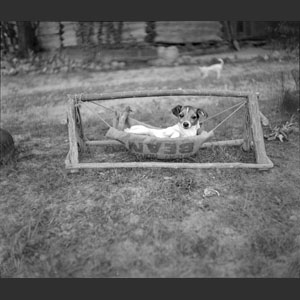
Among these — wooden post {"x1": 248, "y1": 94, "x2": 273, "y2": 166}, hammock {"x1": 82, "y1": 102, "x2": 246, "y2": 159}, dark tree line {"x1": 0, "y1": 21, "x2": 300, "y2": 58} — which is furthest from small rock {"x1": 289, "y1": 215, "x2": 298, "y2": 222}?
dark tree line {"x1": 0, "y1": 21, "x2": 300, "y2": 58}

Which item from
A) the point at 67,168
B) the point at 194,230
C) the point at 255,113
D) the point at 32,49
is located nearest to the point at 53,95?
the point at 32,49

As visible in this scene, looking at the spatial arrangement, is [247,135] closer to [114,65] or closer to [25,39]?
[114,65]

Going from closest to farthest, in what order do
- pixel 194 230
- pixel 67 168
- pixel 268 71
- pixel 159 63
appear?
pixel 194 230 < pixel 67 168 < pixel 268 71 < pixel 159 63

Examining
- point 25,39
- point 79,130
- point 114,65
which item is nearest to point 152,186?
point 79,130

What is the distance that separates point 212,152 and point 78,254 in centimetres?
267

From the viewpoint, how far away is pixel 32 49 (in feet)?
35.2

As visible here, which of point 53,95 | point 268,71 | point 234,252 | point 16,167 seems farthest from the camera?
point 268,71

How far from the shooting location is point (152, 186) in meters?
4.39

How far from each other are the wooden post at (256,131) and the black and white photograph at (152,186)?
0.01 metres

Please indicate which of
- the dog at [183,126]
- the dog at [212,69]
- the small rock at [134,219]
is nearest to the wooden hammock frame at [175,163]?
the dog at [183,126]

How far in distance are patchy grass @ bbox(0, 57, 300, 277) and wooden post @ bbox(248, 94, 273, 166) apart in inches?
10.1

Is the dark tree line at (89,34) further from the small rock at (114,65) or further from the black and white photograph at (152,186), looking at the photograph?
the black and white photograph at (152,186)

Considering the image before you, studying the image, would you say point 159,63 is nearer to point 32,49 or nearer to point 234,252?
point 32,49

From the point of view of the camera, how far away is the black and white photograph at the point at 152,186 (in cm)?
328
